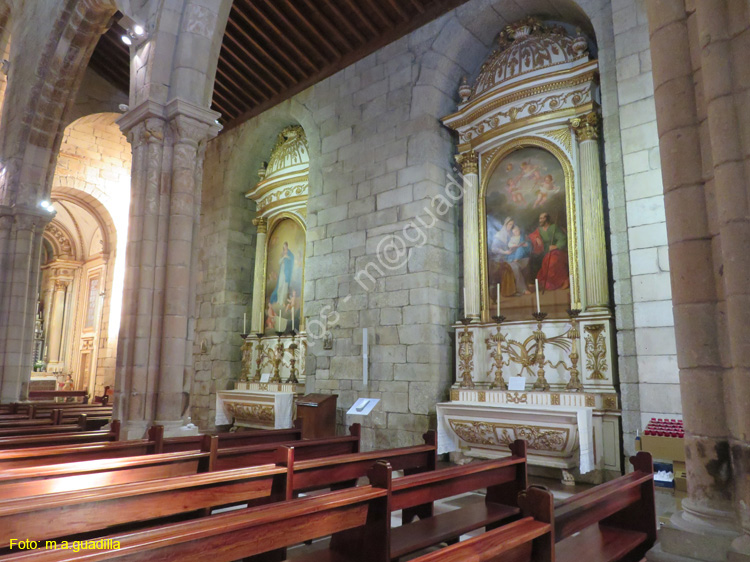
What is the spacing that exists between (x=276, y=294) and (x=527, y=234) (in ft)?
16.8

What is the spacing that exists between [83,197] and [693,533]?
15552 mm

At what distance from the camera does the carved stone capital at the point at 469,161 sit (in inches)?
309

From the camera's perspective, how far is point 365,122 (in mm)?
8617

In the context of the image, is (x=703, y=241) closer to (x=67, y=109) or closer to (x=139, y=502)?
(x=139, y=502)

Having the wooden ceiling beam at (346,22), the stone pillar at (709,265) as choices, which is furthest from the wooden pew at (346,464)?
the wooden ceiling beam at (346,22)

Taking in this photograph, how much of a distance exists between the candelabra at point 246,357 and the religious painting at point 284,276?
437 millimetres

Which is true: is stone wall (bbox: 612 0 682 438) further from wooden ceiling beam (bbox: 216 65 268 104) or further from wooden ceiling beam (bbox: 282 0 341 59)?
wooden ceiling beam (bbox: 216 65 268 104)

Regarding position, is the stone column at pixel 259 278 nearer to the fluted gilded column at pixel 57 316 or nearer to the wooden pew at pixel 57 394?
the wooden pew at pixel 57 394

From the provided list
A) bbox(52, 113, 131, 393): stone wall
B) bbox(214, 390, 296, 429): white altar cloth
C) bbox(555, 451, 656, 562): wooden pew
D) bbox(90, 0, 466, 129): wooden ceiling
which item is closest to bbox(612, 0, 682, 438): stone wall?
bbox(555, 451, 656, 562): wooden pew

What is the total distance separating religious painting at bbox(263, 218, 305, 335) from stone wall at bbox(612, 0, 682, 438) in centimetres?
584

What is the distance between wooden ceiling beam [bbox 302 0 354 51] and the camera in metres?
8.60

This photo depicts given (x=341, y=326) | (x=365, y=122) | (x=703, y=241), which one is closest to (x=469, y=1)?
(x=365, y=122)

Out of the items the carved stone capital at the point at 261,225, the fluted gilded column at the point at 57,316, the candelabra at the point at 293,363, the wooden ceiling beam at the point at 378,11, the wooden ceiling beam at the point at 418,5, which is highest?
the wooden ceiling beam at the point at 378,11

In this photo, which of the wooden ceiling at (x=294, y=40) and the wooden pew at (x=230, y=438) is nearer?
the wooden pew at (x=230, y=438)
